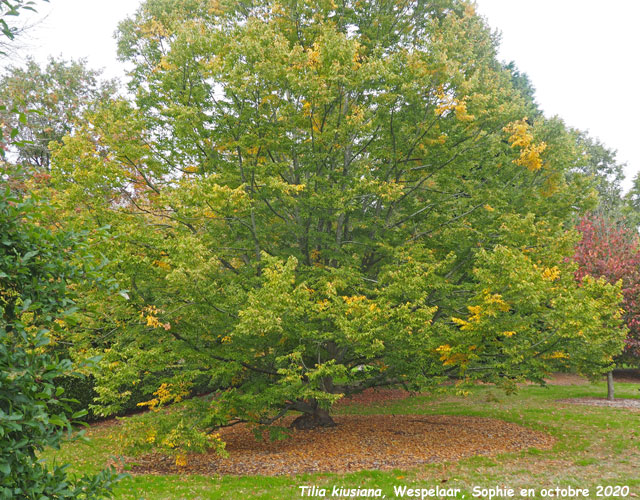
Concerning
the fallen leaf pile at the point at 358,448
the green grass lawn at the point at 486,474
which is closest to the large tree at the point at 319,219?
the fallen leaf pile at the point at 358,448

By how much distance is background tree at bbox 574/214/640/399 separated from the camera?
1471 centimetres

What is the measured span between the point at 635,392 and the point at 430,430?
11.1m

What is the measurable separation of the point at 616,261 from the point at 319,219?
11749 mm

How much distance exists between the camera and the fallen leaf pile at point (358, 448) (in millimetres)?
7770

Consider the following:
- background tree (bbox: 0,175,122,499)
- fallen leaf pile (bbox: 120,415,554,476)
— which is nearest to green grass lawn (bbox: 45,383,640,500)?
fallen leaf pile (bbox: 120,415,554,476)

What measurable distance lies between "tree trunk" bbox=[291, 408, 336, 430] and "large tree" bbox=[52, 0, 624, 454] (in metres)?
0.06

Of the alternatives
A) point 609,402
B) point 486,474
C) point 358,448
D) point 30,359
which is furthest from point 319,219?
point 609,402

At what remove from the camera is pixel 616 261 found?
50.3 feet

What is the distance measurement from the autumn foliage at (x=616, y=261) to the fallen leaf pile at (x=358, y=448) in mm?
7085

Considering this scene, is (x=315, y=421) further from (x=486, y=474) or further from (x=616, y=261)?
(x=616, y=261)

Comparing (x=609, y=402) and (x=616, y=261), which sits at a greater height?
(x=616, y=261)

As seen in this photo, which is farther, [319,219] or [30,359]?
[319,219]

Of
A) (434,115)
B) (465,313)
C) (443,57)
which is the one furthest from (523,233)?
(443,57)

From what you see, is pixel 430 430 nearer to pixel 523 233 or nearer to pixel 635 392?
pixel 523 233
